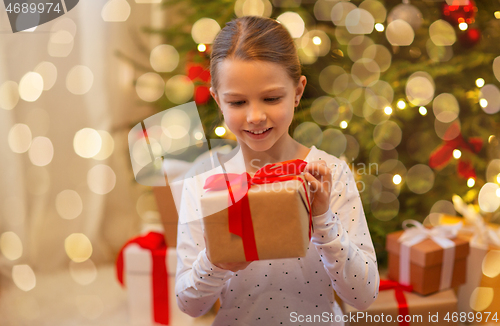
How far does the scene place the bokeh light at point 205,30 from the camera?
3.54 feet

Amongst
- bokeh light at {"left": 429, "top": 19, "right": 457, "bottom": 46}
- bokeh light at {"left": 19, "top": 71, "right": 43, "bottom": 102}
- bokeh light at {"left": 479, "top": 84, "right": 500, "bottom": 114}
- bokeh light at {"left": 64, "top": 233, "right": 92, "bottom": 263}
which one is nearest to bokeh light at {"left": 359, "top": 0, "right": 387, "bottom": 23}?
bokeh light at {"left": 429, "top": 19, "right": 457, "bottom": 46}

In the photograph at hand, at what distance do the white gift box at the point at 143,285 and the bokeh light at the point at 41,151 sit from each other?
0.56 m

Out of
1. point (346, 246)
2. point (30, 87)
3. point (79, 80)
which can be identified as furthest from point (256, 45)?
point (30, 87)

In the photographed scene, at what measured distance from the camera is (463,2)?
46.7 inches

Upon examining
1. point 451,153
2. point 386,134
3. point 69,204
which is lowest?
point 69,204

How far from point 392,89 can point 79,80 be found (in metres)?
1.13

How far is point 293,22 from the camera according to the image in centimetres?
112

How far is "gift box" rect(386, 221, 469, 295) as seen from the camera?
1.02 metres

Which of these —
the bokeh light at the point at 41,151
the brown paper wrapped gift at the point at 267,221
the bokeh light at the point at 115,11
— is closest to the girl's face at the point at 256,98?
the brown paper wrapped gift at the point at 267,221

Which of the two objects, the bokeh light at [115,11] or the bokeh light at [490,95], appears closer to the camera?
the bokeh light at [490,95]

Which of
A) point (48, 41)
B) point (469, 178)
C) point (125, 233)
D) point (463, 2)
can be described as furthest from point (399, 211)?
point (48, 41)

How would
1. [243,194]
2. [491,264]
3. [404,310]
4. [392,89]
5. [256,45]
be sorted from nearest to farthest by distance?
1. [243,194]
2. [256,45]
3. [404,310]
4. [491,264]
5. [392,89]

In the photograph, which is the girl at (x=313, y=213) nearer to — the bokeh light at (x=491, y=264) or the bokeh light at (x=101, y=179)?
the bokeh light at (x=491, y=264)

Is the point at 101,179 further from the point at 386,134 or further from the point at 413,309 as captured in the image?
the point at 413,309
